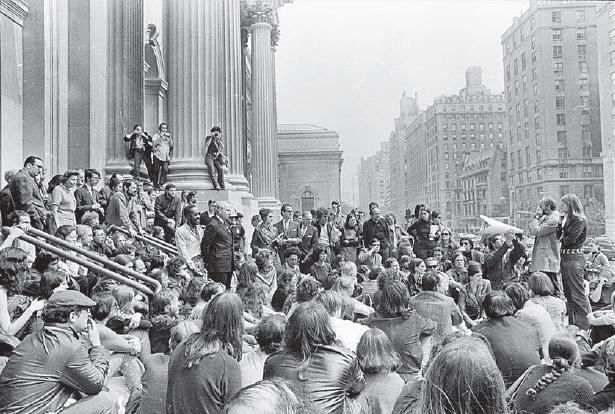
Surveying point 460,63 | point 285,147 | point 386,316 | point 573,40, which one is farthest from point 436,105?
point 386,316

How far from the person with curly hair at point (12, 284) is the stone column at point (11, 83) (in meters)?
9.20

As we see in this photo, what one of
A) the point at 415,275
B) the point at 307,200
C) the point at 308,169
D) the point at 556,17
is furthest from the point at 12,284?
the point at 556,17

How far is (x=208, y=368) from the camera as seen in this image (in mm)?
3801

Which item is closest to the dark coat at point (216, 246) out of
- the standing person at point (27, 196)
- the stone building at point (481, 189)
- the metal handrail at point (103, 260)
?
the metal handrail at point (103, 260)

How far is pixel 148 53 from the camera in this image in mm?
23484

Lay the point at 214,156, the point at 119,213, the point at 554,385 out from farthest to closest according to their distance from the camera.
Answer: the point at 214,156 → the point at 119,213 → the point at 554,385

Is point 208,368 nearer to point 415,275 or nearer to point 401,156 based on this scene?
point 415,275

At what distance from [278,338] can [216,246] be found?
613 cm

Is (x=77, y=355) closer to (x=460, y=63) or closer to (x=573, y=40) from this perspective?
(x=573, y=40)

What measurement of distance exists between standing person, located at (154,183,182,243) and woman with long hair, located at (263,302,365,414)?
10211mm

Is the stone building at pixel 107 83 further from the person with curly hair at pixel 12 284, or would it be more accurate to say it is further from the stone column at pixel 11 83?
the person with curly hair at pixel 12 284

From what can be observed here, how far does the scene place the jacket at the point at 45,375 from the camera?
3986 mm

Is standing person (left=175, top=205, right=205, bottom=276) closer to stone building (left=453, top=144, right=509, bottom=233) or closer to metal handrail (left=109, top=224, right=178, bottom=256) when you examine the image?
metal handrail (left=109, top=224, right=178, bottom=256)

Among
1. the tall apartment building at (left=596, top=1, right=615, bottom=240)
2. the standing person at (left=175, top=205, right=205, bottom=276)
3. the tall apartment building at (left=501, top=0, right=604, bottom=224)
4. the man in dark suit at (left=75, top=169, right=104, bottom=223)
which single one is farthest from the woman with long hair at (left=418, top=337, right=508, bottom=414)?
the tall apartment building at (left=501, top=0, right=604, bottom=224)
